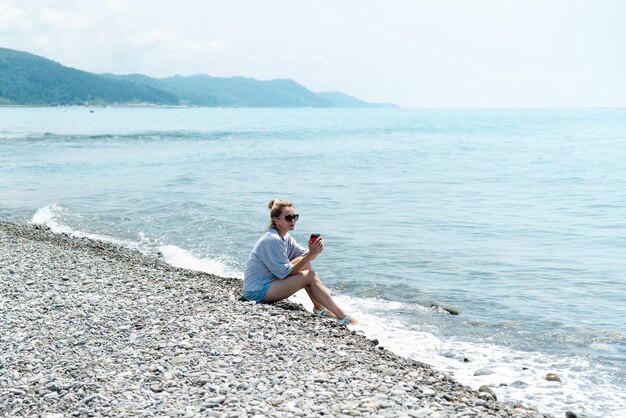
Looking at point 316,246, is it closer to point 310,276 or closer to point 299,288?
point 310,276

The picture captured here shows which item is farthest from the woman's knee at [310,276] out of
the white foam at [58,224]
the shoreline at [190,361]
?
the white foam at [58,224]

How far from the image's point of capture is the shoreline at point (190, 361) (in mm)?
6402

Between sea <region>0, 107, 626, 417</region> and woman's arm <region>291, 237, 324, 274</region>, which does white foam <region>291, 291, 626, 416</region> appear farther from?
woman's arm <region>291, 237, 324, 274</region>

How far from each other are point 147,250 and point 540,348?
33.3ft

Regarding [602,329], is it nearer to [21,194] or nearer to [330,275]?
[330,275]

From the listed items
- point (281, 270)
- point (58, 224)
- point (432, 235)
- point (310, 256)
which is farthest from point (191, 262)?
point (58, 224)

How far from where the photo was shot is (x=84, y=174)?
114 ft

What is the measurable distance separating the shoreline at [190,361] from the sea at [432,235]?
1370 mm

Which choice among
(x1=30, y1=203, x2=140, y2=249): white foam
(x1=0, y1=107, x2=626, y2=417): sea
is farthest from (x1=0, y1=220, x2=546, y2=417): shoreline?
(x1=30, y1=203, x2=140, y2=249): white foam

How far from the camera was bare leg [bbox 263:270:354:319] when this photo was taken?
9.96 m

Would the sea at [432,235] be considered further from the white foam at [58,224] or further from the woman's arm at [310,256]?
the woman's arm at [310,256]

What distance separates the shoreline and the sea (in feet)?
4.49

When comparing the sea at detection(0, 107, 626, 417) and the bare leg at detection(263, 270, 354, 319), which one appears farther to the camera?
the bare leg at detection(263, 270, 354, 319)

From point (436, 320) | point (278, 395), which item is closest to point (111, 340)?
point (278, 395)
